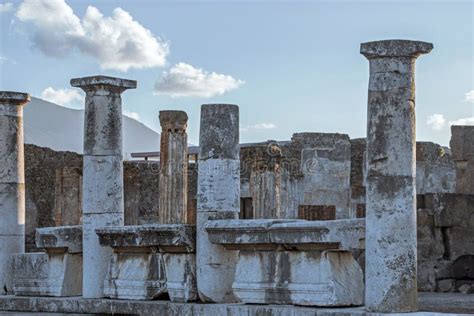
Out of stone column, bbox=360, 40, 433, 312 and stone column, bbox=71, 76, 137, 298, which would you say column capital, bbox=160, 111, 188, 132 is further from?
stone column, bbox=360, 40, 433, 312

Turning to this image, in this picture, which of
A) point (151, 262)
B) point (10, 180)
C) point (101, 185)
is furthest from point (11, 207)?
point (151, 262)

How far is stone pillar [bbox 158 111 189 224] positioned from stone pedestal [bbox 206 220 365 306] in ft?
36.8

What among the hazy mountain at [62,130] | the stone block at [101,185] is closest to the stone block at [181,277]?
the stone block at [101,185]

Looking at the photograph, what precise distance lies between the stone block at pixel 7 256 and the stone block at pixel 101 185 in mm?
2083

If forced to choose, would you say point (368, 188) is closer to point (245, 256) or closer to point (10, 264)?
point (245, 256)

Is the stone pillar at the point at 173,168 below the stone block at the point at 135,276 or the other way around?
the other way around

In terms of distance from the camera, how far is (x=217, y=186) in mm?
12898

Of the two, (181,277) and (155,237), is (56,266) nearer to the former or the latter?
(155,237)

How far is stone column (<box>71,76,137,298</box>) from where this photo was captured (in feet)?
46.0

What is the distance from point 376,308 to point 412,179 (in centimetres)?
129

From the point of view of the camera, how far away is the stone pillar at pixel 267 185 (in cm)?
2314

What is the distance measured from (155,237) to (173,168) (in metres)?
11.1

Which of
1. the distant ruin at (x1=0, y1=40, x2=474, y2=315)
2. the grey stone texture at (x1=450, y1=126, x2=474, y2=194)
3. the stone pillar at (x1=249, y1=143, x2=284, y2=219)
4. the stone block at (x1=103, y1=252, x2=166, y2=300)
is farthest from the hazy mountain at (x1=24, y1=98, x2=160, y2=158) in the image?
the stone block at (x1=103, y1=252, x2=166, y2=300)

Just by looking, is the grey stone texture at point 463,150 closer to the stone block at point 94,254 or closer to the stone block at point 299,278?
the stone block at point 94,254
